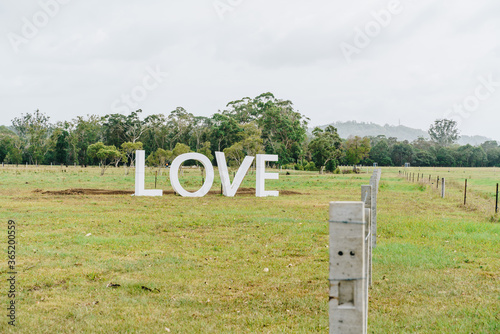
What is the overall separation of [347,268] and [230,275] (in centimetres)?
497

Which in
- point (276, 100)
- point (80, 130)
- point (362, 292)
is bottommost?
point (362, 292)

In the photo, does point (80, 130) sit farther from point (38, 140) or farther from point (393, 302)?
point (393, 302)

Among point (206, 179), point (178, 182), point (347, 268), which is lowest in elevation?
point (178, 182)

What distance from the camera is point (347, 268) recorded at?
307 cm

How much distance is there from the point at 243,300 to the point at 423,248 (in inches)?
218

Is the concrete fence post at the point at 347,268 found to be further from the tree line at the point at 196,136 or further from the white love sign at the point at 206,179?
the tree line at the point at 196,136

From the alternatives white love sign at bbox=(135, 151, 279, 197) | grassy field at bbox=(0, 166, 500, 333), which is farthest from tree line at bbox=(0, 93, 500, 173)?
grassy field at bbox=(0, 166, 500, 333)

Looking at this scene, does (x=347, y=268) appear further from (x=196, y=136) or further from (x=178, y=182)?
(x=196, y=136)

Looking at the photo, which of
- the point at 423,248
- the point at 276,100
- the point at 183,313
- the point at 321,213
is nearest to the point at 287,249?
the point at 423,248

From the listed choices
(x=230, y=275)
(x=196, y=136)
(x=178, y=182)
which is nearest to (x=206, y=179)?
(x=178, y=182)

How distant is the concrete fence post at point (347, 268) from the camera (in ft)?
9.91

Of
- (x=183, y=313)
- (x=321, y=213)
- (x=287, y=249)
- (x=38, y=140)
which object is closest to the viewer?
(x=183, y=313)

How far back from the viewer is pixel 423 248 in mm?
10148

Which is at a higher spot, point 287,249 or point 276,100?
point 276,100
